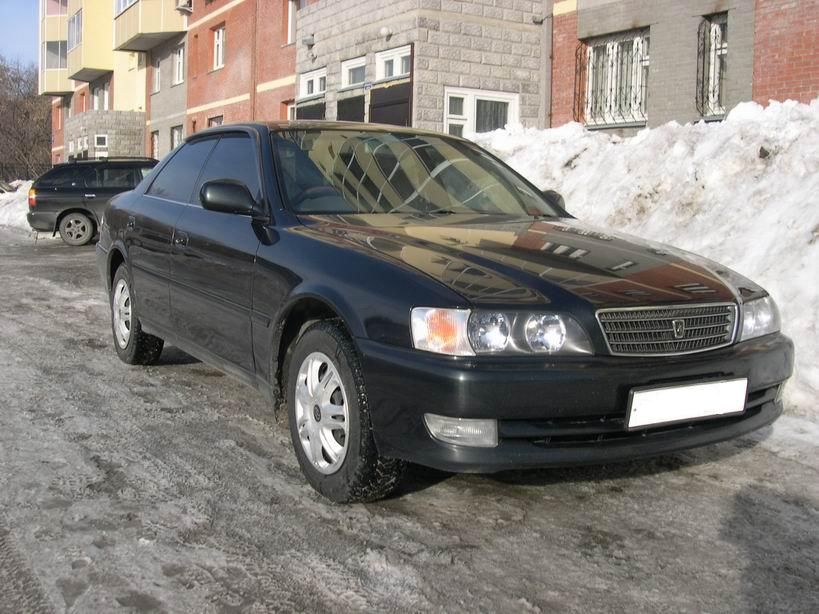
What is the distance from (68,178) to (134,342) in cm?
1345

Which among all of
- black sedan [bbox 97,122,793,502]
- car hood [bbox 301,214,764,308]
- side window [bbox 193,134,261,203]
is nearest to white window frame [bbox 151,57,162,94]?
side window [bbox 193,134,261,203]

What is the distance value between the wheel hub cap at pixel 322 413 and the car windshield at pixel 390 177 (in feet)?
3.01

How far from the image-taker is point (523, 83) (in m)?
15.5

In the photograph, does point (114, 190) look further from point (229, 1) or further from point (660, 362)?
point (660, 362)

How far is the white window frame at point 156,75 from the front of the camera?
32.8m

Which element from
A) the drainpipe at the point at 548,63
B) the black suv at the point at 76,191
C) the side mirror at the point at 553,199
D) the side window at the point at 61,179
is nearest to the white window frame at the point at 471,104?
the drainpipe at the point at 548,63

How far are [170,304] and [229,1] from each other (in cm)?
2216

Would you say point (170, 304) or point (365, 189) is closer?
point (365, 189)

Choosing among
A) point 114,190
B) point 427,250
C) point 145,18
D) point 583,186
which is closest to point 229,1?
point 145,18

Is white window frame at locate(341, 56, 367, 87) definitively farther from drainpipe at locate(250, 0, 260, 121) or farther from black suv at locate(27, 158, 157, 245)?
drainpipe at locate(250, 0, 260, 121)

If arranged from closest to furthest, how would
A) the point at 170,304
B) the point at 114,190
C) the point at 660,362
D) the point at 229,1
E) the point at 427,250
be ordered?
the point at 660,362, the point at 427,250, the point at 170,304, the point at 114,190, the point at 229,1

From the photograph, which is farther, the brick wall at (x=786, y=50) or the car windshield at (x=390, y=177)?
the brick wall at (x=786, y=50)

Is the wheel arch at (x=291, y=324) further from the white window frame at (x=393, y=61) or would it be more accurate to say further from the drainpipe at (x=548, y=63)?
the white window frame at (x=393, y=61)

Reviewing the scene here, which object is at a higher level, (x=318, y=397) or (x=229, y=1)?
(x=229, y=1)
